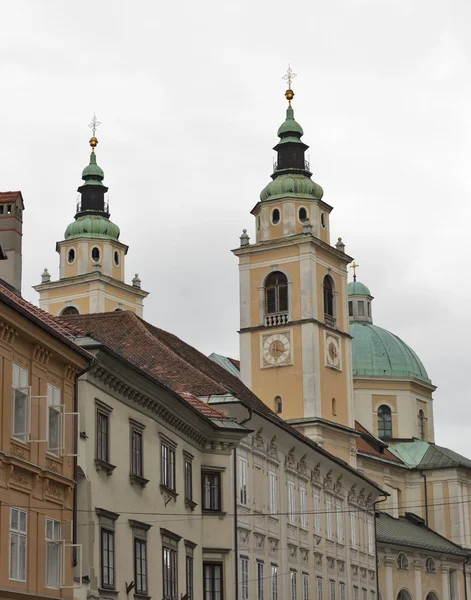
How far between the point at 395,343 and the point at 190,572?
7560 centimetres

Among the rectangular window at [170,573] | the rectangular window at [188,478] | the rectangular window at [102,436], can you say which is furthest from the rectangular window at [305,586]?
the rectangular window at [102,436]

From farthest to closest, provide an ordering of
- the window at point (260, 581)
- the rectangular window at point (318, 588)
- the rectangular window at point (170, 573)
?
the rectangular window at point (318, 588)
the window at point (260, 581)
the rectangular window at point (170, 573)

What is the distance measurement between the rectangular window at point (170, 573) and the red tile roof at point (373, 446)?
208ft

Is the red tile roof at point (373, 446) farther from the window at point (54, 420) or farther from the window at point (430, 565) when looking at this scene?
the window at point (54, 420)

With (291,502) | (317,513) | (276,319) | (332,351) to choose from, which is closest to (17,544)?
(291,502)

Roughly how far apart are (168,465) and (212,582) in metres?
5.52

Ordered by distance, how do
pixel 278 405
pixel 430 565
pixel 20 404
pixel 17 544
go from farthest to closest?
pixel 278 405, pixel 430 565, pixel 20 404, pixel 17 544

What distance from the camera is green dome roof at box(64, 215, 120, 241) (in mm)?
113188

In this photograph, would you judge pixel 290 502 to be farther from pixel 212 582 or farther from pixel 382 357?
pixel 382 357

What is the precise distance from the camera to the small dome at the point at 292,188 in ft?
316

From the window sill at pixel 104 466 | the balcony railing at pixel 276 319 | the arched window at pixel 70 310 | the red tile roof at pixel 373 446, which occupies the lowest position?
the window sill at pixel 104 466

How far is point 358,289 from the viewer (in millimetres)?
121625

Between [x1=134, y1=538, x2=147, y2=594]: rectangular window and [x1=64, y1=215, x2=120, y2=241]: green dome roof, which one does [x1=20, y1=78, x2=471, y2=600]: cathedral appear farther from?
[x1=134, y1=538, x2=147, y2=594]: rectangular window

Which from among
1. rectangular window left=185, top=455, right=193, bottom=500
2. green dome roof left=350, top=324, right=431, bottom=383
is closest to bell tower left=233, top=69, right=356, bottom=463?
green dome roof left=350, top=324, right=431, bottom=383
